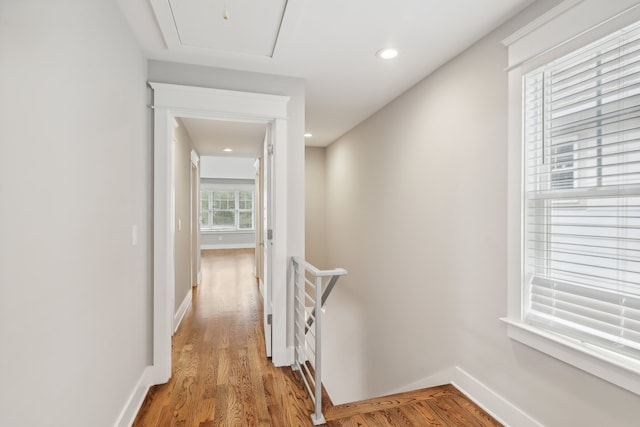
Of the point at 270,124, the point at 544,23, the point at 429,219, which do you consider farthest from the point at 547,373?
the point at 270,124

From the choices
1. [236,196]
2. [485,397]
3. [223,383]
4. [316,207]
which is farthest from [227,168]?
A: [485,397]

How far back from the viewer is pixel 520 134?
5.69ft

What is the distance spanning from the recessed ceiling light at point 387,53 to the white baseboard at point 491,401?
2.23m

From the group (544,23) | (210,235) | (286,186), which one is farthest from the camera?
(210,235)

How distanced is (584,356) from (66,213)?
7.29 ft

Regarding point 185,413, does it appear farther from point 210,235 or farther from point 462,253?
point 210,235

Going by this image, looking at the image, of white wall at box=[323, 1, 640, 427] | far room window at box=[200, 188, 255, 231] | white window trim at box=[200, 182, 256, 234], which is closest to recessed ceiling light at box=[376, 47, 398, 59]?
white wall at box=[323, 1, 640, 427]

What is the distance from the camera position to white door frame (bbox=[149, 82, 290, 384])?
87.7 inches

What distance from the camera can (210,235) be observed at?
10.1m

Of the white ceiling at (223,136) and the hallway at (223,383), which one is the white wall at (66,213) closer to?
the hallway at (223,383)

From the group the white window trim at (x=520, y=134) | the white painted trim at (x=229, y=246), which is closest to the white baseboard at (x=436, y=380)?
the white window trim at (x=520, y=134)

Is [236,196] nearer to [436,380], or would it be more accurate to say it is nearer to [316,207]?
[316,207]

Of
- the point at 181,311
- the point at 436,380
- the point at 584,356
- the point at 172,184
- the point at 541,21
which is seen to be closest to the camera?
the point at 584,356

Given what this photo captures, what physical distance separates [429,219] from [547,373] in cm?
130
